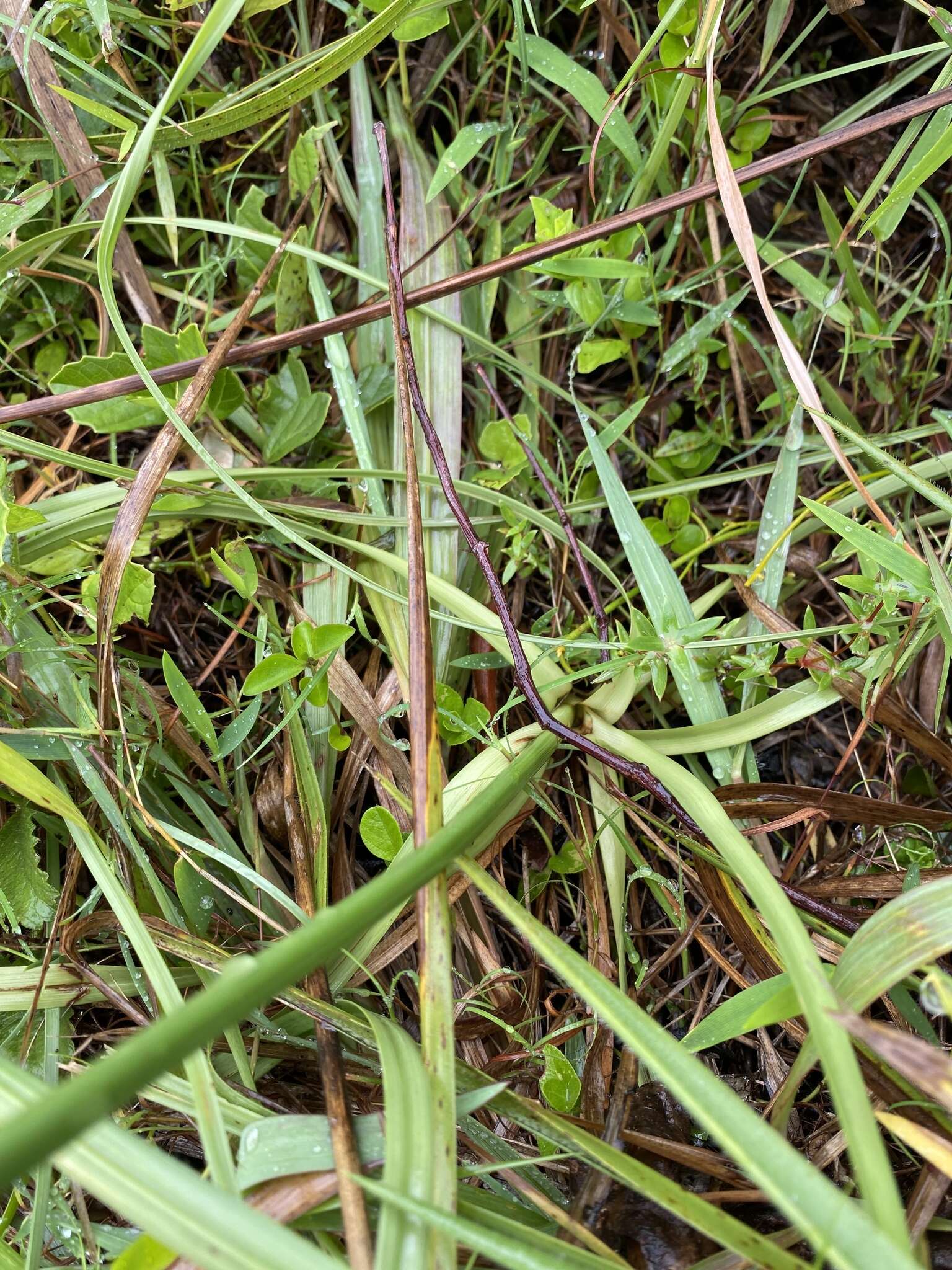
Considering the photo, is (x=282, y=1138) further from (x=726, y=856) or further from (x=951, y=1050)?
(x=951, y=1050)

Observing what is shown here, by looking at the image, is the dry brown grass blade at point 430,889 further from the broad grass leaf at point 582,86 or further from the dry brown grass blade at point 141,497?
the broad grass leaf at point 582,86

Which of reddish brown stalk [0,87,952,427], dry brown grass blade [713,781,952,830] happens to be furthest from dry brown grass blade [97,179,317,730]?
dry brown grass blade [713,781,952,830]

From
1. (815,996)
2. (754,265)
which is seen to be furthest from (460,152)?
(815,996)

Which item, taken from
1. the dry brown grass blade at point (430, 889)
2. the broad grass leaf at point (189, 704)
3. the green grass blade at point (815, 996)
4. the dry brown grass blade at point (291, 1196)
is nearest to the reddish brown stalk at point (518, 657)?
the green grass blade at point (815, 996)

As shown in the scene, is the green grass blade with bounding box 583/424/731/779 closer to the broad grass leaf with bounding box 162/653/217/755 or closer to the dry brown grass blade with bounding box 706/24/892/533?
the dry brown grass blade with bounding box 706/24/892/533

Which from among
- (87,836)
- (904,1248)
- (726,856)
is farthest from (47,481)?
(904,1248)

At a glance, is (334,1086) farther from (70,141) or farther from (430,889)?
(70,141)
